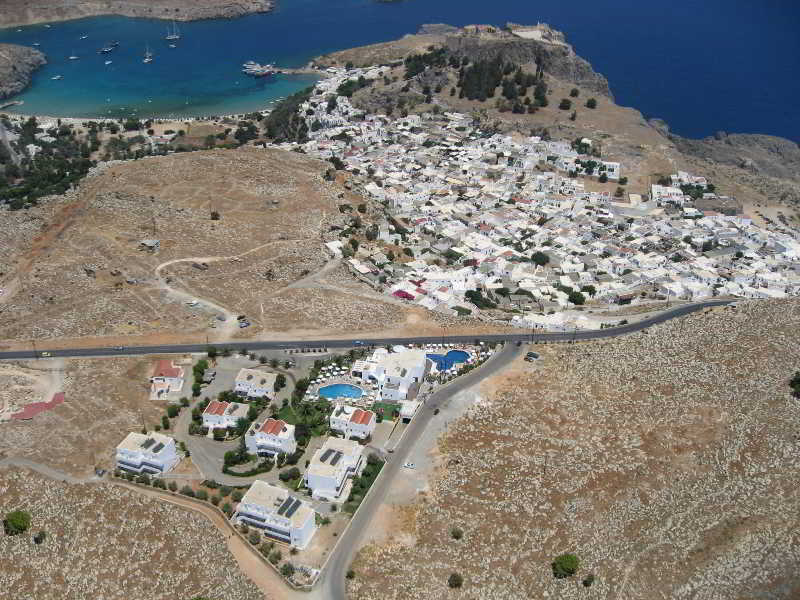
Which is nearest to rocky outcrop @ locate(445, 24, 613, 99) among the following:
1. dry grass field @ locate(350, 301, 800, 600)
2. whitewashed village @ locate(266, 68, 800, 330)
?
whitewashed village @ locate(266, 68, 800, 330)

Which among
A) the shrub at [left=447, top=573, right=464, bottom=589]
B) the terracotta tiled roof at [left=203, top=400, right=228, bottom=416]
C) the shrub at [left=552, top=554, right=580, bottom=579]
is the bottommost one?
the shrub at [left=447, top=573, right=464, bottom=589]

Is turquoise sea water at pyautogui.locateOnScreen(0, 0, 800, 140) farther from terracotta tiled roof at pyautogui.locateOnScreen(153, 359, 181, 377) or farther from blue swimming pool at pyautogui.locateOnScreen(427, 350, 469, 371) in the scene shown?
blue swimming pool at pyautogui.locateOnScreen(427, 350, 469, 371)

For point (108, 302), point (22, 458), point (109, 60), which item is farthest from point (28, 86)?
point (22, 458)

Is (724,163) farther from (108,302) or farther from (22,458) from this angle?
(22,458)

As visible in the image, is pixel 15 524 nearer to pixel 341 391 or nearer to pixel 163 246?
pixel 341 391

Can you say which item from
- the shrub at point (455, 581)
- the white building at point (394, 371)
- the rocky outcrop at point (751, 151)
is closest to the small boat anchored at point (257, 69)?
the rocky outcrop at point (751, 151)

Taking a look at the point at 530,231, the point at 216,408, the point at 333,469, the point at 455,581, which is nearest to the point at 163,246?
the point at 216,408
